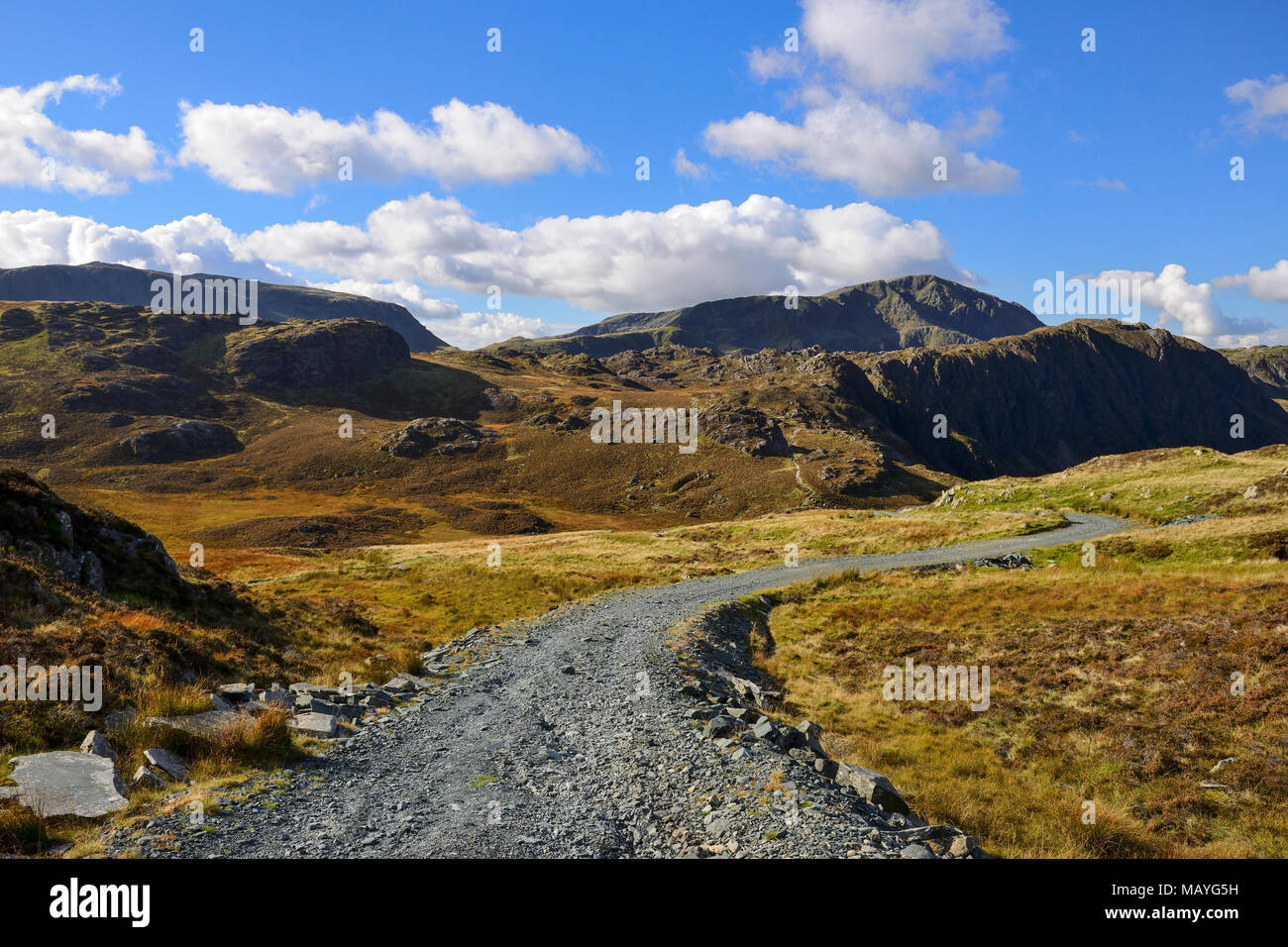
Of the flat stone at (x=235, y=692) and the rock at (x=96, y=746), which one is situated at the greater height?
the rock at (x=96, y=746)

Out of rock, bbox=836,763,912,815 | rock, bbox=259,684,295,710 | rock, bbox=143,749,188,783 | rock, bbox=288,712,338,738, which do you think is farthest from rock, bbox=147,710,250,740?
rock, bbox=836,763,912,815

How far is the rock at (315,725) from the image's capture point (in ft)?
43.3

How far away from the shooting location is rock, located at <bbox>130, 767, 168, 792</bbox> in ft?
31.8

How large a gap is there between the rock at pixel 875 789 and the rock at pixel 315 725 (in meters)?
10.7

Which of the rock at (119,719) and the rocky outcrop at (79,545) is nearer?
the rock at (119,719)

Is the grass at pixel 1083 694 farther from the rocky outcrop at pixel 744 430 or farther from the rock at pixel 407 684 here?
the rocky outcrop at pixel 744 430

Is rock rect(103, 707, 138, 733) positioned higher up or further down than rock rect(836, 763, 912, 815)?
higher up

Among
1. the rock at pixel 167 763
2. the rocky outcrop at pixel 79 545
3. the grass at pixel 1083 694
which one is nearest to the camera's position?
the rock at pixel 167 763

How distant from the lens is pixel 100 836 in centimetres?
808

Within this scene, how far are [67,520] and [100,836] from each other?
21.2 m

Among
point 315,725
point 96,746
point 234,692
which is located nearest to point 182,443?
point 234,692

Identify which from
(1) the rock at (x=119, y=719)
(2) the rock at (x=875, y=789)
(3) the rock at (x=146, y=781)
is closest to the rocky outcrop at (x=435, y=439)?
(1) the rock at (x=119, y=719)

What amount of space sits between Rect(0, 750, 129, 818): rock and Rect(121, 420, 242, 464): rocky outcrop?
7452 inches

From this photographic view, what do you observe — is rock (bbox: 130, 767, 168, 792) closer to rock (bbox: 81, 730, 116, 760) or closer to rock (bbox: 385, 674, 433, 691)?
rock (bbox: 81, 730, 116, 760)
